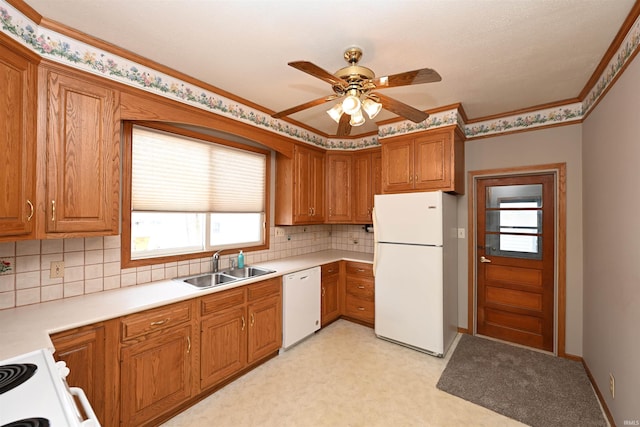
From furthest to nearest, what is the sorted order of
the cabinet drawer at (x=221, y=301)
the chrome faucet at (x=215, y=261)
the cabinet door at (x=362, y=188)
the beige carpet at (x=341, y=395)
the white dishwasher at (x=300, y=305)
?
the cabinet door at (x=362, y=188) < the white dishwasher at (x=300, y=305) < the chrome faucet at (x=215, y=261) < the cabinet drawer at (x=221, y=301) < the beige carpet at (x=341, y=395)

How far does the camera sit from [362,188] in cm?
391

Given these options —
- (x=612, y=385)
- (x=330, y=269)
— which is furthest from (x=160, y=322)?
(x=612, y=385)

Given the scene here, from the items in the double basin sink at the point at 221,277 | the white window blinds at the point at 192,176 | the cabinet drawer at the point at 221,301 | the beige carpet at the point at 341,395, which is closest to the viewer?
the beige carpet at the point at 341,395

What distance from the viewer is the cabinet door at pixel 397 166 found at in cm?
310

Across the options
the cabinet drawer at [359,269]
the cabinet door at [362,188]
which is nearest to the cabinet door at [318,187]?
the cabinet door at [362,188]

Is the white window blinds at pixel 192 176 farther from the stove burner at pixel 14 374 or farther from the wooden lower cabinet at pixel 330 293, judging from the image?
the stove burner at pixel 14 374

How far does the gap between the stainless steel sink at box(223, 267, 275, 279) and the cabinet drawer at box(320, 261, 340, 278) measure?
0.78m

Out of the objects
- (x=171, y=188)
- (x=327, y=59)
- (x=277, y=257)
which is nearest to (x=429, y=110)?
(x=327, y=59)

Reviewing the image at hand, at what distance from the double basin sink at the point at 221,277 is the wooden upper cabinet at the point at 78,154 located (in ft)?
2.77

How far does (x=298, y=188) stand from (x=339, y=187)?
753 mm

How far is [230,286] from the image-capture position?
2.29 m

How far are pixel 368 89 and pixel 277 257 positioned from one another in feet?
8.00

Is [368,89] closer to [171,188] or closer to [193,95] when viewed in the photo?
[193,95]

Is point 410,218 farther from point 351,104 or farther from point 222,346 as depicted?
point 222,346
